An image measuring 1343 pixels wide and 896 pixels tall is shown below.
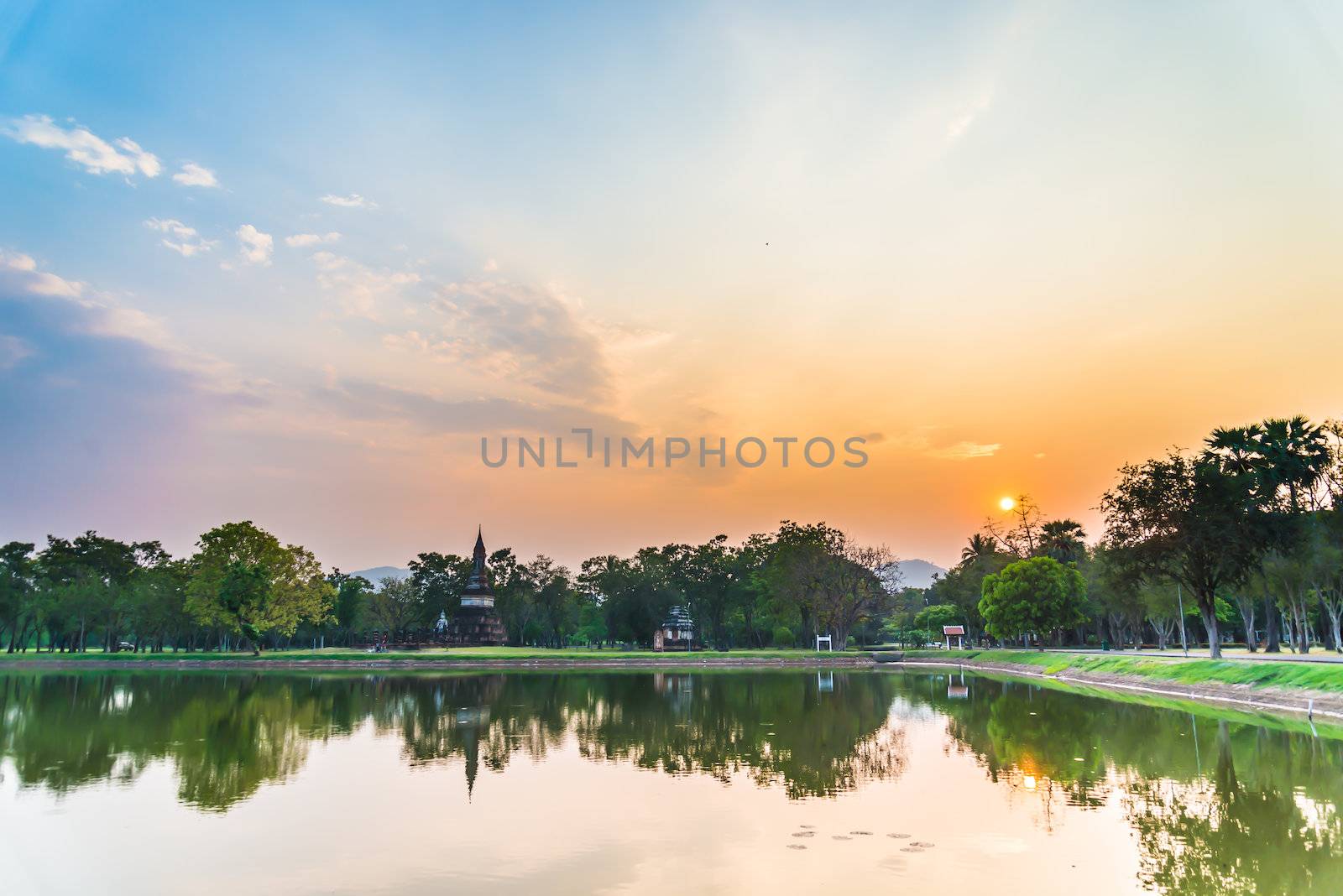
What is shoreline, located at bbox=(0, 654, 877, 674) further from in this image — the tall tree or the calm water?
the calm water

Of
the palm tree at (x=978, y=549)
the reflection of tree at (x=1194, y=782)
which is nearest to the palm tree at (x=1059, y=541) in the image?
the palm tree at (x=978, y=549)

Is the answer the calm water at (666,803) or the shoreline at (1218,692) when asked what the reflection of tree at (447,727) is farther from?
the shoreline at (1218,692)

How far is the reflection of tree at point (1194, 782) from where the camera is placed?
13344 millimetres

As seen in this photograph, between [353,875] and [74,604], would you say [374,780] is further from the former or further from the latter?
[74,604]

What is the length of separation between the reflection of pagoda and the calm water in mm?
68897

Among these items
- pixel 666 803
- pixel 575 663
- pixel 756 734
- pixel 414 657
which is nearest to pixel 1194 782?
pixel 666 803

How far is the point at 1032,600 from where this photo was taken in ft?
248

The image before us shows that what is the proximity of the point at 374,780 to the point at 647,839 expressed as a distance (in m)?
9.39

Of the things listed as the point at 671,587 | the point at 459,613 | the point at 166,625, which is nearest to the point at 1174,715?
the point at 671,587

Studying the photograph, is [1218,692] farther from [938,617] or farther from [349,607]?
[349,607]

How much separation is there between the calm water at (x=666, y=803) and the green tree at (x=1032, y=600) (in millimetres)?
41420

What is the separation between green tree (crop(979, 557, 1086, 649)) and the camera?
→ 247ft

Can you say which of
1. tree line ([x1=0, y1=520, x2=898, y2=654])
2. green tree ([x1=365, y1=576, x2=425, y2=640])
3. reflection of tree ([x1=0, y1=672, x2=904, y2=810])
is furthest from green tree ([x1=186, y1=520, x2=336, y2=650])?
reflection of tree ([x1=0, y1=672, x2=904, y2=810])

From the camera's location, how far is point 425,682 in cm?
5688
